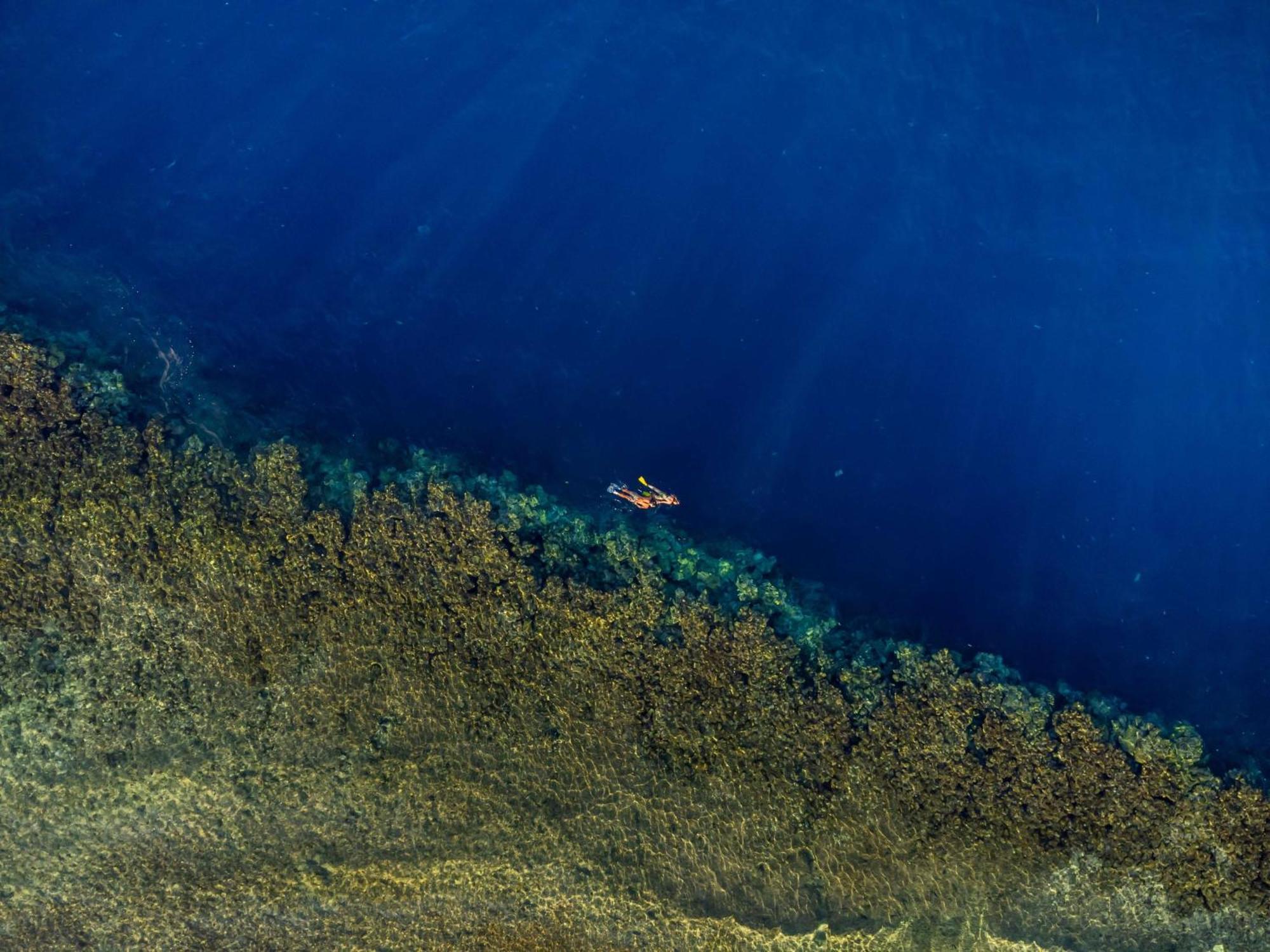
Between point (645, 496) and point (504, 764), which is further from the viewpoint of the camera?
point (645, 496)

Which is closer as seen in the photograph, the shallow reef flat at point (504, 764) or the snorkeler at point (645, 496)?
the shallow reef flat at point (504, 764)

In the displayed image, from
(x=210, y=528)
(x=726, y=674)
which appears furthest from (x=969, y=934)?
(x=210, y=528)

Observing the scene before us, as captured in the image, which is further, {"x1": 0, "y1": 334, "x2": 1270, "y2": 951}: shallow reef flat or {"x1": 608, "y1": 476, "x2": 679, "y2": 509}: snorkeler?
{"x1": 608, "y1": 476, "x2": 679, "y2": 509}: snorkeler

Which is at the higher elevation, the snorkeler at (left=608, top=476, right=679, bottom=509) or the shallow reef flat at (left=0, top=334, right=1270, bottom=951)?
the snorkeler at (left=608, top=476, right=679, bottom=509)

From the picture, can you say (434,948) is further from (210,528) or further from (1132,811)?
(1132,811)
